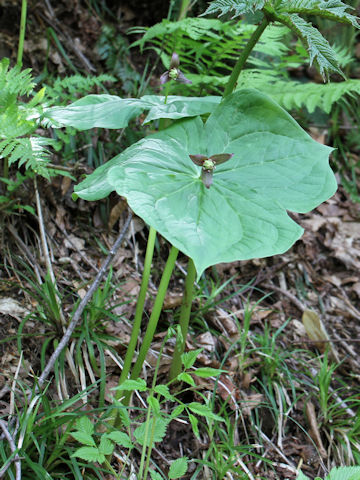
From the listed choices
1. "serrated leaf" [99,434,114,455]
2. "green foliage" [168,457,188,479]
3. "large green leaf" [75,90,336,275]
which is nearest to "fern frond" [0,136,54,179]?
"large green leaf" [75,90,336,275]

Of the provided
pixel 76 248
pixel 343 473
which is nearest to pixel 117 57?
pixel 76 248

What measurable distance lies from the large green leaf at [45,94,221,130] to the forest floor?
0.72 meters

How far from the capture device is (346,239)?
3182 mm

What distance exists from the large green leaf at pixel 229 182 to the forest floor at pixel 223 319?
79cm

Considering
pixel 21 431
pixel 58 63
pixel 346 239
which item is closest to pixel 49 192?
pixel 58 63

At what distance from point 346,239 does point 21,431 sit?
8.56ft

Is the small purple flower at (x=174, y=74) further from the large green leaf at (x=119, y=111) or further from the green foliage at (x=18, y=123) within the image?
the green foliage at (x=18, y=123)

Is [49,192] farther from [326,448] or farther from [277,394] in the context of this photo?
[326,448]

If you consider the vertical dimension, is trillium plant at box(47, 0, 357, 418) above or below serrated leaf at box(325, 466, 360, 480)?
above

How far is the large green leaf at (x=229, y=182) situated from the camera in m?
1.09

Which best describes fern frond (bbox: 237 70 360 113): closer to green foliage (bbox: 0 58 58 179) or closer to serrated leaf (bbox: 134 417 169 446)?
green foliage (bbox: 0 58 58 179)

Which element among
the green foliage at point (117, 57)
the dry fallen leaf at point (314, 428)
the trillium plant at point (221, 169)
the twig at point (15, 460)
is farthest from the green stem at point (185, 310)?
the green foliage at point (117, 57)

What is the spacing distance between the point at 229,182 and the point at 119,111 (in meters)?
0.47

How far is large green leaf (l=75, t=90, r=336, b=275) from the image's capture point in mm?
1089
